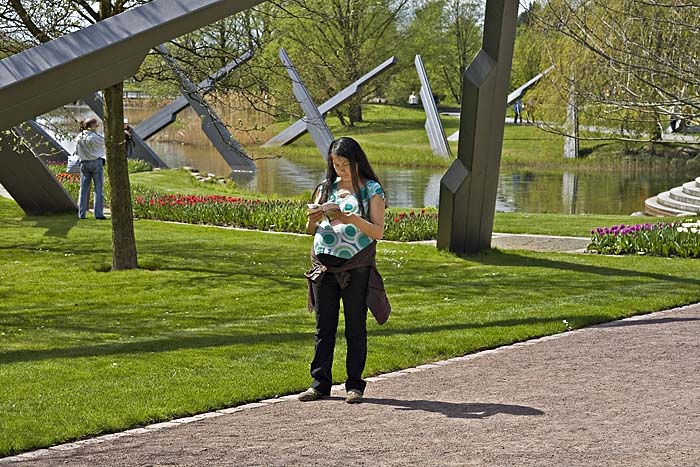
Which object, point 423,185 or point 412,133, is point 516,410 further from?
point 412,133

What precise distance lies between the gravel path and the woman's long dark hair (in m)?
1.27

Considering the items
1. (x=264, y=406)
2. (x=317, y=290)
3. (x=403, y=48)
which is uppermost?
(x=403, y=48)

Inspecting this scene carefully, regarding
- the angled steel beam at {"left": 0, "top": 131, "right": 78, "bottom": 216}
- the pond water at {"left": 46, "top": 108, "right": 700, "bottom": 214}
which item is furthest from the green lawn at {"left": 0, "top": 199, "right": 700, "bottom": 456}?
the pond water at {"left": 46, "top": 108, "right": 700, "bottom": 214}

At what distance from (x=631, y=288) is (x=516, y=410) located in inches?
213

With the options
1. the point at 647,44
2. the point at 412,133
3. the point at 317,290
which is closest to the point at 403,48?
the point at 412,133

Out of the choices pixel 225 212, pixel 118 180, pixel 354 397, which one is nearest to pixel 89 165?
pixel 225 212

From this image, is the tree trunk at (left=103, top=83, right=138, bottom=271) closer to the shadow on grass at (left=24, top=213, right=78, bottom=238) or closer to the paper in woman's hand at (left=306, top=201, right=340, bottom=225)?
the shadow on grass at (left=24, top=213, right=78, bottom=238)

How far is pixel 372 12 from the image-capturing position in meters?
57.0

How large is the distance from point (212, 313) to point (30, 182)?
8.00 meters

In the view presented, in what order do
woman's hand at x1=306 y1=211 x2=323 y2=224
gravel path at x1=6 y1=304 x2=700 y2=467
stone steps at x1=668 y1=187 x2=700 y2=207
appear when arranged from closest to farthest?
1. gravel path at x1=6 y1=304 x2=700 y2=467
2. woman's hand at x1=306 y1=211 x2=323 y2=224
3. stone steps at x1=668 y1=187 x2=700 y2=207

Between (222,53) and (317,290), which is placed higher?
(222,53)

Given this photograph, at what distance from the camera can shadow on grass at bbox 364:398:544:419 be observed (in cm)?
616

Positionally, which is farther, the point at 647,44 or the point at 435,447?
the point at 647,44

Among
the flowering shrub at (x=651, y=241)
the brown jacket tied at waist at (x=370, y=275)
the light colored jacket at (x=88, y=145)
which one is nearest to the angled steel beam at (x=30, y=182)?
the light colored jacket at (x=88, y=145)
